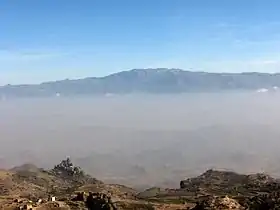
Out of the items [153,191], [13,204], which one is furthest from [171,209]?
[153,191]

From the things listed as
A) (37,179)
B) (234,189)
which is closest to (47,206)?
(234,189)

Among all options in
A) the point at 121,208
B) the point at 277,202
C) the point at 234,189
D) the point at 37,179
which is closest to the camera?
the point at 277,202

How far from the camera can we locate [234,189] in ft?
491

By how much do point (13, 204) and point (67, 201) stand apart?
9236mm

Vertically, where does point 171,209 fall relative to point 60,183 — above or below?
above

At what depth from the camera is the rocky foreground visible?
8600cm

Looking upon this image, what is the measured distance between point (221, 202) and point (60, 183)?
122 m

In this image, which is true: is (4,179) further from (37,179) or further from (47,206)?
(47,206)

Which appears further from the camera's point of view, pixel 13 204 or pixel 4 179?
pixel 4 179

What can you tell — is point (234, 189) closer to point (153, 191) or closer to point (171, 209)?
point (153, 191)

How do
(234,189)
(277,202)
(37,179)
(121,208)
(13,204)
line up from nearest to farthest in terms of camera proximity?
(277,202), (13,204), (121,208), (234,189), (37,179)

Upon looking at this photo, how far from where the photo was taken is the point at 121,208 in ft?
310

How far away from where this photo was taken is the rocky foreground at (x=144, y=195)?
86000mm

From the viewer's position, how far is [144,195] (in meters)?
166
